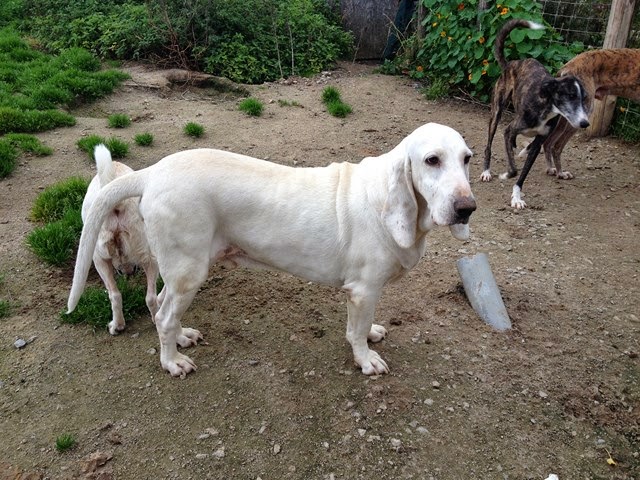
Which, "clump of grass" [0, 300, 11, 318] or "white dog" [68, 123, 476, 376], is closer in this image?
"white dog" [68, 123, 476, 376]

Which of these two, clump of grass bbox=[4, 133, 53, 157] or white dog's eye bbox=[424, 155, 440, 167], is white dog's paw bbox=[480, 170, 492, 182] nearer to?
white dog's eye bbox=[424, 155, 440, 167]

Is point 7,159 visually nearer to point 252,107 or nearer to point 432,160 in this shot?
point 252,107

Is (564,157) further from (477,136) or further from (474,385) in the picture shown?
(474,385)

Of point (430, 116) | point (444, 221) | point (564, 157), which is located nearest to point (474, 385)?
point (444, 221)

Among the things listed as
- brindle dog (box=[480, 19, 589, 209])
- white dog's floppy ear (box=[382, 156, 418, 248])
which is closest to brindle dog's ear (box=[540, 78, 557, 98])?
brindle dog (box=[480, 19, 589, 209])

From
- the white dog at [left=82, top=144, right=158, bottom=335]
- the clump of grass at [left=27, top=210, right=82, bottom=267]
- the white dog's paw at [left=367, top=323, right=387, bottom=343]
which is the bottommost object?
the white dog's paw at [left=367, top=323, right=387, bottom=343]

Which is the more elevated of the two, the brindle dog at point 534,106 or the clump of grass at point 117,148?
the brindle dog at point 534,106

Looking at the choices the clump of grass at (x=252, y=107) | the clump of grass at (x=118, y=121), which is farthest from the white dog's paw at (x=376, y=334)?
the clump of grass at (x=118, y=121)

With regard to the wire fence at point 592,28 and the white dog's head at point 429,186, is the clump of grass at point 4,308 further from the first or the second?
the wire fence at point 592,28

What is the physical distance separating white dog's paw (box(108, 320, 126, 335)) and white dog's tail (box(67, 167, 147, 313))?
2.49 ft

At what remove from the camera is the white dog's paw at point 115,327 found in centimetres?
354

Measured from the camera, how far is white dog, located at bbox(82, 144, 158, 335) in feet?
10.9

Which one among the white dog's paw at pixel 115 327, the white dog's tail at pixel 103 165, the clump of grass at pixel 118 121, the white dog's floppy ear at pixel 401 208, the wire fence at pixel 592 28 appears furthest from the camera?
the wire fence at pixel 592 28

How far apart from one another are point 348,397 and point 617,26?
6.37m
